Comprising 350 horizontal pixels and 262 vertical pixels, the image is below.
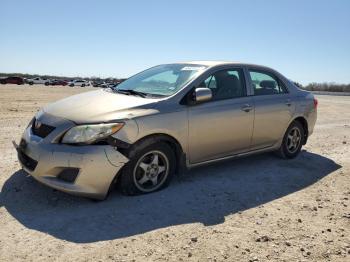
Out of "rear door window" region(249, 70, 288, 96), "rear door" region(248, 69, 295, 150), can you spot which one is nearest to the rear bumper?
"rear door" region(248, 69, 295, 150)

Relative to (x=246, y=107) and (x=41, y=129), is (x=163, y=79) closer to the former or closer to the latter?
(x=246, y=107)

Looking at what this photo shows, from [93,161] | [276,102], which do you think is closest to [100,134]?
[93,161]

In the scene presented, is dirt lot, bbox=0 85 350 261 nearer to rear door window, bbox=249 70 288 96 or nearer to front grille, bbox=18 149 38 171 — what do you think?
front grille, bbox=18 149 38 171

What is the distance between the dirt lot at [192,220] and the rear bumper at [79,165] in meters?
0.25

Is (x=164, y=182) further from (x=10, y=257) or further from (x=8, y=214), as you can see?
(x=10, y=257)

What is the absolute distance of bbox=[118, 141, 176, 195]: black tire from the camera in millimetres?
4711

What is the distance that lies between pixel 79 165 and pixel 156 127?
1057 millimetres

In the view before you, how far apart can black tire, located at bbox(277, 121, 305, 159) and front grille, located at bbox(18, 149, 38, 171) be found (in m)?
4.28

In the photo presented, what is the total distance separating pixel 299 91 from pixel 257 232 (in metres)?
3.94

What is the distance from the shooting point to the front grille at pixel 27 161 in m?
4.61

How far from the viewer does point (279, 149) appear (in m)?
7.07

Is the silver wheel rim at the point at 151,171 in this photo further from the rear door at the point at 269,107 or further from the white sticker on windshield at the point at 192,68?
the rear door at the point at 269,107

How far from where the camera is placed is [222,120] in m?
5.65

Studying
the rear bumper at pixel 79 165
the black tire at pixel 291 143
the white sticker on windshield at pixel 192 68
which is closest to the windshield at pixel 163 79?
the white sticker on windshield at pixel 192 68
